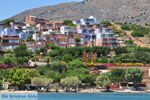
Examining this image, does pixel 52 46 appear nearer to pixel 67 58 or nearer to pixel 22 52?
pixel 22 52

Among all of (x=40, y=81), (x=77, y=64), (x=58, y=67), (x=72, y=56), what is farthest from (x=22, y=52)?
(x=40, y=81)

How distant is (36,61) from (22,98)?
5615cm

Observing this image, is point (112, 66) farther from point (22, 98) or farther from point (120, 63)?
point (22, 98)

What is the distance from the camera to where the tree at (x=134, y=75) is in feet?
245

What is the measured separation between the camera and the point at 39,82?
69500 millimetres

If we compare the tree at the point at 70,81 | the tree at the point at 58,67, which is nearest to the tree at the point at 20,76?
the tree at the point at 70,81

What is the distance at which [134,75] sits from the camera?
7450 centimetres

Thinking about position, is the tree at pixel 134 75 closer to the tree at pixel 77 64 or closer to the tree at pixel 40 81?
the tree at pixel 77 64

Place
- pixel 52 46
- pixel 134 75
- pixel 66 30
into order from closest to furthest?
pixel 134 75, pixel 52 46, pixel 66 30

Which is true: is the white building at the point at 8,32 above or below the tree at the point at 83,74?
above

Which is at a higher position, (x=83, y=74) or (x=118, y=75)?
(x=83, y=74)

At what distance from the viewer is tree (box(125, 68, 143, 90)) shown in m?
74.8

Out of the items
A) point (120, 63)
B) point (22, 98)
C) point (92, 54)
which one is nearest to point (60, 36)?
point (92, 54)

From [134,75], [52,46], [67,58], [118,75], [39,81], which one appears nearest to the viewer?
[39,81]
